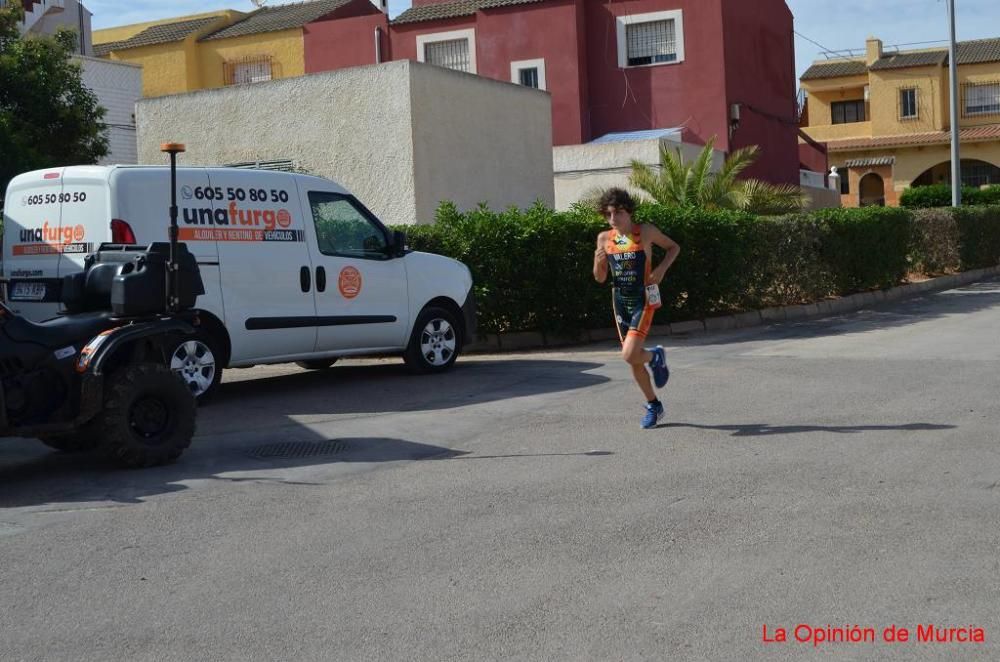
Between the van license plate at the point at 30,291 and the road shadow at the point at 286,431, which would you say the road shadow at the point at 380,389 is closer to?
the road shadow at the point at 286,431

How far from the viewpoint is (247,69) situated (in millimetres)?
42406

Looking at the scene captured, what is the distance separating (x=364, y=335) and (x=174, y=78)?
33194 millimetres

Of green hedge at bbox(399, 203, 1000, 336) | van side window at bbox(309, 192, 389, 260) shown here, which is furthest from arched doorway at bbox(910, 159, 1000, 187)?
van side window at bbox(309, 192, 389, 260)

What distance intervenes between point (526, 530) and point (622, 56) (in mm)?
26918

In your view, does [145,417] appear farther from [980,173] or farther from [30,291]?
[980,173]

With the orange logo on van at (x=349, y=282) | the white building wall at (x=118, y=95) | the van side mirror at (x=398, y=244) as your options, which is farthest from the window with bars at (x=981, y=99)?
the orange logo on van at (x=349, y=282)

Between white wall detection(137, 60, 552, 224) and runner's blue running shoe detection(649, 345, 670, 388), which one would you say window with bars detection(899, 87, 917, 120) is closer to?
white wall detection(137, 60, 552, 224)

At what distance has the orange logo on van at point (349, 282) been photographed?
11961 millimetres

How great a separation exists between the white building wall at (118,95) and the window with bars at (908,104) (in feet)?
131

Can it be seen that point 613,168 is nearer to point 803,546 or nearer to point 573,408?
point 573,408

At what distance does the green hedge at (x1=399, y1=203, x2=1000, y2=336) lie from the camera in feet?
49.4

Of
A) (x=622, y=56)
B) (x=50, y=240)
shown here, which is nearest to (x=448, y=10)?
(x=622, y=56)

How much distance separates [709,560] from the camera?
5586 millimetres

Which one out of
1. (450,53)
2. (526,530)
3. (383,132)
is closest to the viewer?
(526,530)
